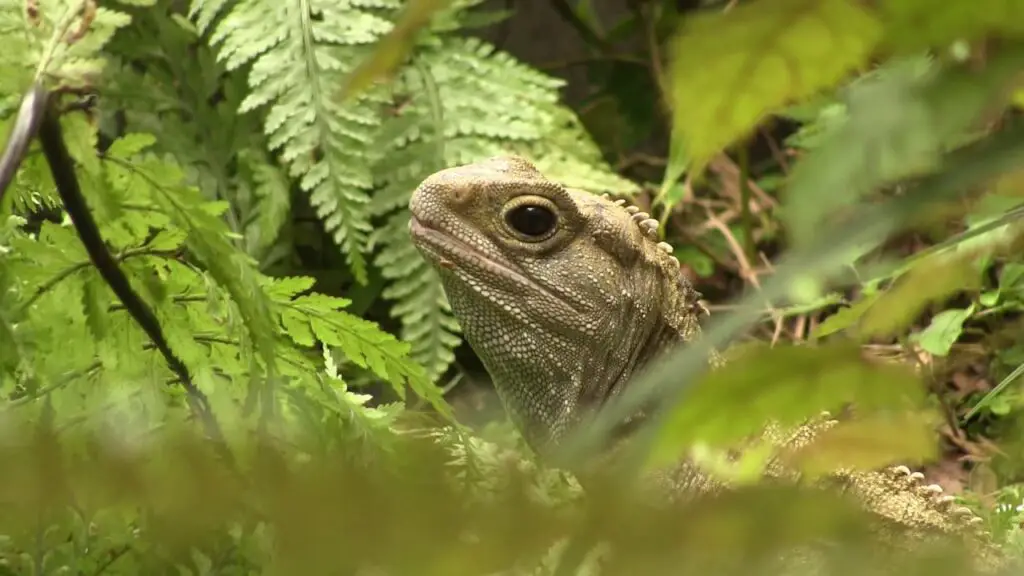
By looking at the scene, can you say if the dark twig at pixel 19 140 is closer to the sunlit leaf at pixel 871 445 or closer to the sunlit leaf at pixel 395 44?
the sunlit leaf at pixel 395 44

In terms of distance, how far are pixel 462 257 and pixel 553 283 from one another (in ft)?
0.50

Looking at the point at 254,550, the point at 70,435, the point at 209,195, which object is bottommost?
the point at 209,195

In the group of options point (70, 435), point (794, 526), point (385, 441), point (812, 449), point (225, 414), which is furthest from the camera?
point (385, 441)

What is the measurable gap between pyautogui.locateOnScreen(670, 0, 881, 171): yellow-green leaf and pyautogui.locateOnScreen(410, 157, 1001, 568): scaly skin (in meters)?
1.22

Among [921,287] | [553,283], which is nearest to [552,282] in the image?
[553,283]

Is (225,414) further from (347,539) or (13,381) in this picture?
(347,539)

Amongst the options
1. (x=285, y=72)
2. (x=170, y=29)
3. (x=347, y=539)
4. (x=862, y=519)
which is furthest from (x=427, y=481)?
(x=170, y=29)

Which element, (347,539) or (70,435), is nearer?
(347,539)

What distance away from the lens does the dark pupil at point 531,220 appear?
1.63 metres

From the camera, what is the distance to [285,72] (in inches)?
84.1

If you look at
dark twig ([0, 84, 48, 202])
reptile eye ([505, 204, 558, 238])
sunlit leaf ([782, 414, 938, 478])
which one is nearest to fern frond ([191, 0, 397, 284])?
reptile eye ([505, 204, 558, 238])

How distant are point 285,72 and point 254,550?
1565 millimetres

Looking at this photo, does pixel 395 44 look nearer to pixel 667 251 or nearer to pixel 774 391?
pixel 774 391

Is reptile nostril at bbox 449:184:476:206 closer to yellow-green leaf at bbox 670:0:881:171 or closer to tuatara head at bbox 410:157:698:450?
tuatara head at bbox 410:157:698:450
